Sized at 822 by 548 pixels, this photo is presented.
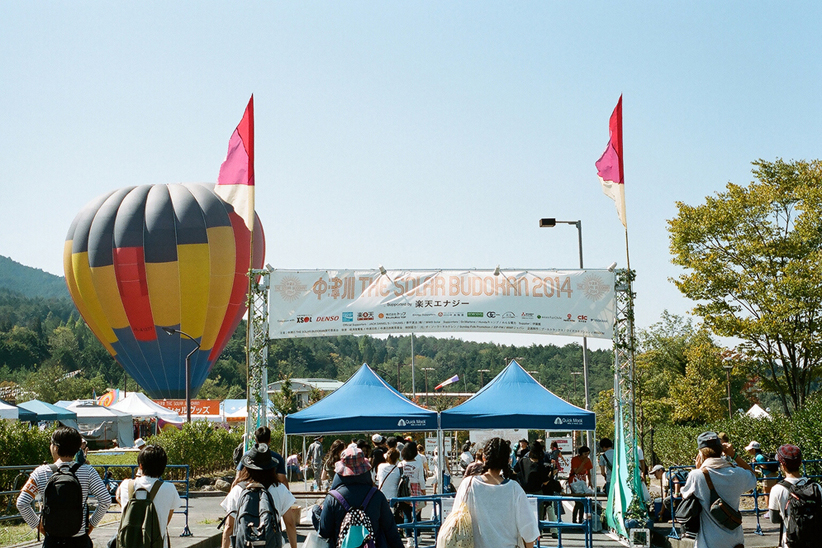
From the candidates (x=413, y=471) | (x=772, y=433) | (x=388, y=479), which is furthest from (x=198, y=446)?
(x=388, y=479)

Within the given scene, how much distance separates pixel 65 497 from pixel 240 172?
11.5m

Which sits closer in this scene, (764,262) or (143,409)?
(764,262)

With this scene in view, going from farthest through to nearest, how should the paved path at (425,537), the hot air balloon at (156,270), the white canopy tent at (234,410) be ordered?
the white canopy tent at (234,410) → the hot air balloon at (156,270) → the paved path at (425,537)

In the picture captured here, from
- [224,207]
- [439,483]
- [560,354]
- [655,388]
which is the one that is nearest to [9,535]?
[439,483]

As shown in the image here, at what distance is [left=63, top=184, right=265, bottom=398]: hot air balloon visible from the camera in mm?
42875

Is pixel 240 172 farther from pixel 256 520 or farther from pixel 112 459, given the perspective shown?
pixel 112 459

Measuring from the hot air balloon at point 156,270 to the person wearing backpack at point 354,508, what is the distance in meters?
37.1

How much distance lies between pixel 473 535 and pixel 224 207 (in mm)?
41531

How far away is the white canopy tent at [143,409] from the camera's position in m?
41.0

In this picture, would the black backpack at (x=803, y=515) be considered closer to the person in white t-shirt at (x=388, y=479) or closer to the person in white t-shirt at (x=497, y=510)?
the person in white t-shirt at (x=497, y=510)

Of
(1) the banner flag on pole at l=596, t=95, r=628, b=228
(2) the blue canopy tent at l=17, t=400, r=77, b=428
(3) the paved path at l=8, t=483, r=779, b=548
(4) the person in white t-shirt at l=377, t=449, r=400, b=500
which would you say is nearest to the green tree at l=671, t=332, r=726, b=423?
(1) the banner flag on pole at l=596, t=95, r=628, b=228

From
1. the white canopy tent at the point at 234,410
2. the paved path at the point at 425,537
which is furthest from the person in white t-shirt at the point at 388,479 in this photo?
the white canopy tent at the point at 234,410

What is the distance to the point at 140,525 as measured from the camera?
6.27m

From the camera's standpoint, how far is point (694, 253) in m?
27.5
